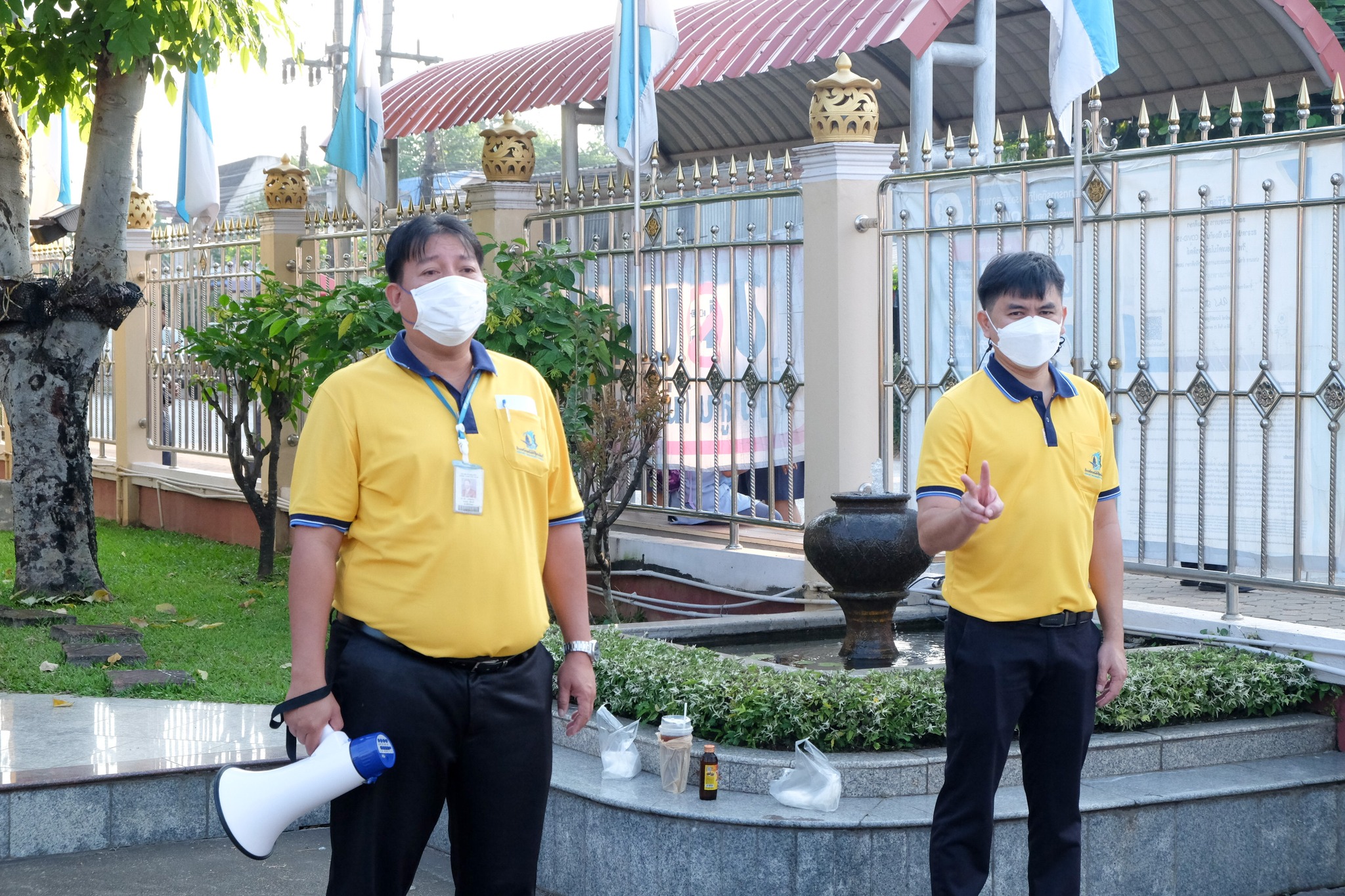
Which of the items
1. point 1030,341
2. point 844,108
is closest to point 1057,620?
point 1030,341

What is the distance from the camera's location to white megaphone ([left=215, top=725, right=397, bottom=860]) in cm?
254

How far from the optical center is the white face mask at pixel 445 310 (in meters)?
2.70

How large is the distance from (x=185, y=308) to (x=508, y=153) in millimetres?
4530

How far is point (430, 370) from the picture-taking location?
2750 mm

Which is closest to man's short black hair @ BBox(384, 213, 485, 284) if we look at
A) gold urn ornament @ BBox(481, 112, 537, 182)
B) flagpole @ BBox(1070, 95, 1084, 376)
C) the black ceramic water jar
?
the black ceramic water jar

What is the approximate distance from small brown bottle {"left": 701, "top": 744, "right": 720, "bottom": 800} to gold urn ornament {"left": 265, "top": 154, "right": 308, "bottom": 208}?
295 inches

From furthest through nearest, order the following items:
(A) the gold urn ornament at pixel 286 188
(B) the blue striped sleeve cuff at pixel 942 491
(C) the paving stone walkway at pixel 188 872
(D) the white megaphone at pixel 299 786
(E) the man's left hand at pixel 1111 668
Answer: (A) the gold urn ornament at pixel 286 188, (C) the paving stone walkway at pixel 188 872, (E) the man's left hand at pixel 1111 668, (B) the blue striped sleeve cuff at pixel 942 491, (D) the white megaphone at pixel 299 786

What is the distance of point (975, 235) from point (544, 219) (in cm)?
312

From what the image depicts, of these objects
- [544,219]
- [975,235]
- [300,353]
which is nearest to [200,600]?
[300,353]

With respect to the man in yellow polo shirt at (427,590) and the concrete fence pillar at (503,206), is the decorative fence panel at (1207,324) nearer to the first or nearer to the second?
the concrete fence pillar at (503,206)

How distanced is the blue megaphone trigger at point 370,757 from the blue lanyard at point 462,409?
0.53 meters

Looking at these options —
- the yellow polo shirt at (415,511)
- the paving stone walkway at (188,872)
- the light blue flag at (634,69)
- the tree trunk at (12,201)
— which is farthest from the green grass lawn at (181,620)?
the yellow polo shirt at (415,511)

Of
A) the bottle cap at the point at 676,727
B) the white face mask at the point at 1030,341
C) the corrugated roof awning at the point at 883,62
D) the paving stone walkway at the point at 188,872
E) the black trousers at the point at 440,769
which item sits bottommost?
the paving stone walkway at the point at 188,872

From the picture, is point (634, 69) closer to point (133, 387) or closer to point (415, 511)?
point (415, 511)
